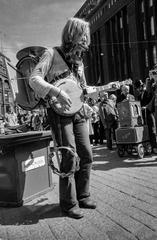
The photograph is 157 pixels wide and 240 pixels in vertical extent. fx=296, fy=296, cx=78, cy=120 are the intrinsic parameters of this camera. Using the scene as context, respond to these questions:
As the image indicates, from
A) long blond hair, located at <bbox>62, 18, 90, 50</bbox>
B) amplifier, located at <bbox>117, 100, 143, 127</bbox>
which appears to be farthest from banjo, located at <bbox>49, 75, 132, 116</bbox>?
amplifier, located at <bbox>117, 100, 143, 127</bbox>

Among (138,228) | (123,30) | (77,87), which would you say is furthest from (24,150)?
(123,30)

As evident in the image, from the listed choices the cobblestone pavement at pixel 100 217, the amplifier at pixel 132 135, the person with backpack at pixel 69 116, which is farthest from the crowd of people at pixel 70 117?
the amplifier at pixel 132 135

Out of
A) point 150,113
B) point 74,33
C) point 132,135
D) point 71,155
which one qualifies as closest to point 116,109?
point 150,113

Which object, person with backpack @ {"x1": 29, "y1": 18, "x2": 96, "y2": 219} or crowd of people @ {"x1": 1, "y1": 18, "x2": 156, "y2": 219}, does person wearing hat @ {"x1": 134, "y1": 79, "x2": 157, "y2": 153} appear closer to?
crowd of people @ {"x1": 1, "y1": 18, "x2": 156, "y2": 219}

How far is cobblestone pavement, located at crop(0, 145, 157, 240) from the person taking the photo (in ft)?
7.44

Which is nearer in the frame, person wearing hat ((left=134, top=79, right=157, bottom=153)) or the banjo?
the banjo

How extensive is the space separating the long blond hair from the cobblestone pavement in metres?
1.59

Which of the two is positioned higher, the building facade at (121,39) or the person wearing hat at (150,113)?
the building facade at (121,39)

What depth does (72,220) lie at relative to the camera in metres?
2.59

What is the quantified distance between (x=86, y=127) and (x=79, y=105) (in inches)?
11.0

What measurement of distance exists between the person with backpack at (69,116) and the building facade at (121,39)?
3053cm

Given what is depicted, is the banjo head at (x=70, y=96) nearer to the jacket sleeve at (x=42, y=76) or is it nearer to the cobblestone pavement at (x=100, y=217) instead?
the jacket sleeve at (x=42, y=76)

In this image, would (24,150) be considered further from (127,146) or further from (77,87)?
(127,146)

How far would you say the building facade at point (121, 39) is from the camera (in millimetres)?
32781
